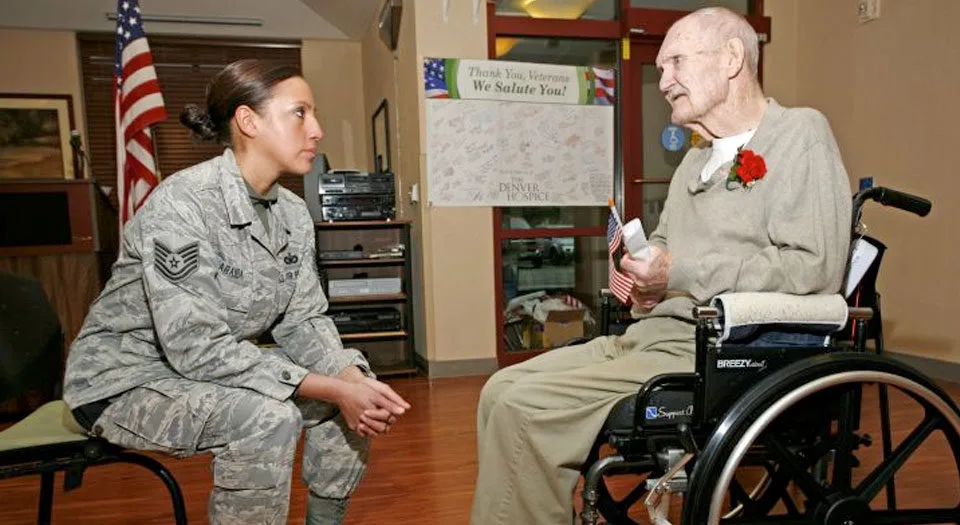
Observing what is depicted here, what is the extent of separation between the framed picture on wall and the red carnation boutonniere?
17.0ft

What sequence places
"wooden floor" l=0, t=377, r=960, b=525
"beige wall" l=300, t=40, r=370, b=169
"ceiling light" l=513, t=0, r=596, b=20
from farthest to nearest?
1. "beige wall" l=300, t=40, r=370, b=169
2. "ceiling light" l=513, t=0, r=596, b=20
3. "wooden floor" l=0, t=377, r=960, b=525

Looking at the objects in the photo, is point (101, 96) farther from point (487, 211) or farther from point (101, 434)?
point (101, 434)

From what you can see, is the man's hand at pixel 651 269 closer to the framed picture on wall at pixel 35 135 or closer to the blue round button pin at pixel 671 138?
the blue round button pin at pixel 671 138

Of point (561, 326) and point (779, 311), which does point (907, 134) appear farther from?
point (779, 311)

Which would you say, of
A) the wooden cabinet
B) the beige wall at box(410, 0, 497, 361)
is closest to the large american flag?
the wooden cabinet

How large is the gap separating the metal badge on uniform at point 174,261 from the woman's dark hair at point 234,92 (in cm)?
33

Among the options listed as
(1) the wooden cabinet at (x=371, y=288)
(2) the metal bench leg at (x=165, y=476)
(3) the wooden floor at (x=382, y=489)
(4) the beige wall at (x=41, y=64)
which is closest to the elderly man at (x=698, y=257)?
(2) the metal bench leg at (x=165, y=476)

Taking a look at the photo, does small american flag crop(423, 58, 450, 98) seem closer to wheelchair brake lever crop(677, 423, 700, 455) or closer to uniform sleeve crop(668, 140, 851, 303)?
uniform sleeve crop(668, 140, 851, 303)

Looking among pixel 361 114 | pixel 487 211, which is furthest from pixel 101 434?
pixel 361 114

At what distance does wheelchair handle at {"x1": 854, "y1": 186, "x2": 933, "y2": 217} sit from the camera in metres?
1.13

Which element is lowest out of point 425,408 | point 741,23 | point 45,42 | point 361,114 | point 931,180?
point 425,408

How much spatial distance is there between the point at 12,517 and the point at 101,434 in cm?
114

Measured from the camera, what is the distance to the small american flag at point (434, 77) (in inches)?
127

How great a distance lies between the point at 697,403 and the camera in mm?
958
